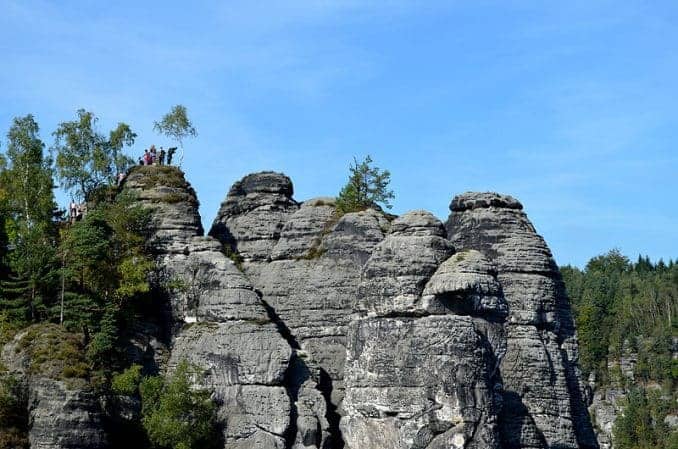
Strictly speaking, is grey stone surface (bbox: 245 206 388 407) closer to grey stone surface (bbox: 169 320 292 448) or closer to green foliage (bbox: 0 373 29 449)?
grey stone surface (bbox: 169 320 292 448)

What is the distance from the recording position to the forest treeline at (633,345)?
14262 cm

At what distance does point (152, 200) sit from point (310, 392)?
552 inches

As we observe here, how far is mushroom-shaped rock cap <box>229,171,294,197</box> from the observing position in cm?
6856

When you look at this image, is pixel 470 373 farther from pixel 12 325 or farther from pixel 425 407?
pixel 12 325

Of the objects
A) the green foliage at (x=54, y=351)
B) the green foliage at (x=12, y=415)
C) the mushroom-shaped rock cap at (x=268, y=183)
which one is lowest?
the green foliage at (x=12, y=415)

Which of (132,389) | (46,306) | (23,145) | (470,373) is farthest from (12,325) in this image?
(470,373)

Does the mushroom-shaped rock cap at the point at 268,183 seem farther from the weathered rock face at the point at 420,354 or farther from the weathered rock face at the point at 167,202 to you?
the weathered rock face at the point at 420,354

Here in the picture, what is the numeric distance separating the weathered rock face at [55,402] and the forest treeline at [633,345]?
314 ft

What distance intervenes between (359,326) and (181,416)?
886 centimetres

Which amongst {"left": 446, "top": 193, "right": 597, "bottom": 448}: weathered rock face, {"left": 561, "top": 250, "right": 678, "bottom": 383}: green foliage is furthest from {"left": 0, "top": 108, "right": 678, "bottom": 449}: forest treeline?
{"left": 561, "top": 250, "right": 678, "bottom": 383}: green foliage

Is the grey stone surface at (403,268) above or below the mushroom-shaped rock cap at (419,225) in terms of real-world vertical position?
below

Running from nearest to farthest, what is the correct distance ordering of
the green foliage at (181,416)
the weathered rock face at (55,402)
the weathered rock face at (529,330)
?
the weathered rock face at (55,402)
the green foliage at (181,416)
the weathered rock face at (529,330)

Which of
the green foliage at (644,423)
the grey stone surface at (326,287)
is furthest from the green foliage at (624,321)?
the grey stone surface at (326,287)

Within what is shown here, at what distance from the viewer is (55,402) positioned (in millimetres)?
52969
